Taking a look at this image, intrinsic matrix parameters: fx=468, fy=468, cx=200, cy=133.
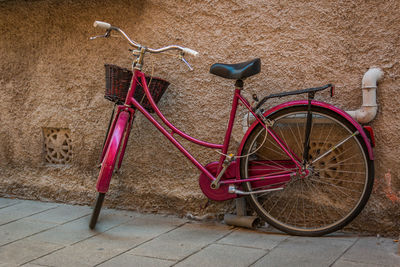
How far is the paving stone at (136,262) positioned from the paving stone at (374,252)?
107 centimetres

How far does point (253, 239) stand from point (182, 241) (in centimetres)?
49

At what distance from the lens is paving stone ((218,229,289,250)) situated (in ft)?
10.1

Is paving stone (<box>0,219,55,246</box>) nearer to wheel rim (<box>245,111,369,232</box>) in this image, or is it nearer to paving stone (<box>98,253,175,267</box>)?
paving stone (<box>98,253,175,267</box>)

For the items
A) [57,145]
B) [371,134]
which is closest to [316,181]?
[371,134]

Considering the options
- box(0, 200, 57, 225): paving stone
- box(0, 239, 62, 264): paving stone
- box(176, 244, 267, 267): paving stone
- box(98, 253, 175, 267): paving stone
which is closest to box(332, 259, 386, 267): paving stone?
box(176, 244, 267, 267): paving stone

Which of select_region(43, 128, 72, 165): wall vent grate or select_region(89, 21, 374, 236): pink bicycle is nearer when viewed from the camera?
select_region(89, 21, 374, 236): pink bicycle

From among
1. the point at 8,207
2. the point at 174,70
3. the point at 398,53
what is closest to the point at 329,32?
the point at 398,53

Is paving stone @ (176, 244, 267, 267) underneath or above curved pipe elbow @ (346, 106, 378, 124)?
underneath

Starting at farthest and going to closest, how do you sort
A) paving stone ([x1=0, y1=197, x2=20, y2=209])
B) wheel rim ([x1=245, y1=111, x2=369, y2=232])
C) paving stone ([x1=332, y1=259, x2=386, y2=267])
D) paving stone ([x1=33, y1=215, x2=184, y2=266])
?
1. paving stone ([x1=0, y1=197, x2=20, y2=209])
2. wheel rim ([x1=245, y1=111, x2=369, y2=232])
3. paving stone ([x1=33, y1=215, x2=184, y2=266])
4. paving stone ([x1=332, y1=259, x2=386, y2=267])

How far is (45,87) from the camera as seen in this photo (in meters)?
4.37

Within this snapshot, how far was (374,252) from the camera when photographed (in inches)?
112

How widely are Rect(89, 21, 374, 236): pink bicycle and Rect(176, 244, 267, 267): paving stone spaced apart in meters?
0.44

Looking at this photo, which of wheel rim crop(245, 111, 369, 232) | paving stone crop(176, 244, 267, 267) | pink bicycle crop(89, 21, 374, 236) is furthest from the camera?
wheel rim crop(245, 111, 369, 232)

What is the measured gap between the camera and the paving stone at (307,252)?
2717 millimetres
